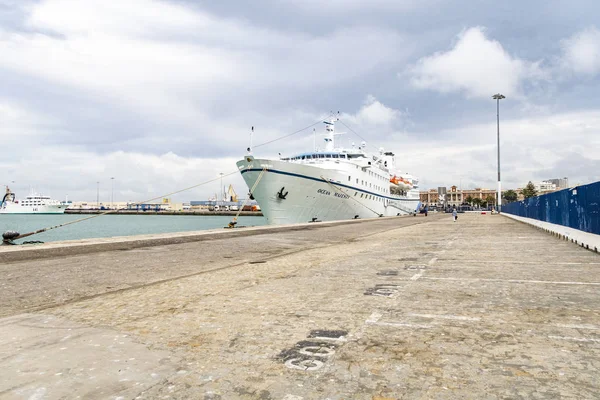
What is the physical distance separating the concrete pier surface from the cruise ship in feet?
77.0

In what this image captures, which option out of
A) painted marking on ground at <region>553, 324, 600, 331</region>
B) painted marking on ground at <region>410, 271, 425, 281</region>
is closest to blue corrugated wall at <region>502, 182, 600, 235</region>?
painted marking on ground at <region>410, 271, 425, 281</region>

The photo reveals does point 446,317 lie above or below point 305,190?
below

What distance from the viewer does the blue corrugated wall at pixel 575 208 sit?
1410cm

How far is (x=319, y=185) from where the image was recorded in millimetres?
33719

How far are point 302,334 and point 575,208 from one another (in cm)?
1781

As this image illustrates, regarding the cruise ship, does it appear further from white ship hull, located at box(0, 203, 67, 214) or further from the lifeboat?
white ship hull, located at box(0, 203, 67, 214)

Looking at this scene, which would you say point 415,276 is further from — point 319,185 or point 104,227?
point 104,227

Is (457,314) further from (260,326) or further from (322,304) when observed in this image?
(260,326)

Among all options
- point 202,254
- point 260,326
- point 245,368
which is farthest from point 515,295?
point 202,254

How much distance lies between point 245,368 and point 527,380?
1.97 meters

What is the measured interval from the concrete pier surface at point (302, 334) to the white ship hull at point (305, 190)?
23329mm

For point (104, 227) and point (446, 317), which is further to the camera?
point (104, 227)

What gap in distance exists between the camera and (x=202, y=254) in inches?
426

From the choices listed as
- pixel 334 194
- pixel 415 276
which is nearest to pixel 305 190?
pixel 334 194
